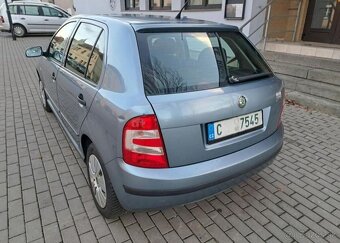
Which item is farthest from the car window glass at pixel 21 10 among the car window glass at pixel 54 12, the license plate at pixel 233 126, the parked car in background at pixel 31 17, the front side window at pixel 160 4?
the license plate at pixel 233 126

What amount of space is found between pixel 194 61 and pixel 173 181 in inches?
36.3

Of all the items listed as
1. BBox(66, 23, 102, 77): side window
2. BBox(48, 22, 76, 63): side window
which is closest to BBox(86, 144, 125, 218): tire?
BBox(66, 23, 102, 77): side window

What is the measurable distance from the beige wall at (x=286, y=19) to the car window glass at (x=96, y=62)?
567cm

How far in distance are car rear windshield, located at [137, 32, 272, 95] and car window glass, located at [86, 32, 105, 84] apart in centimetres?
43

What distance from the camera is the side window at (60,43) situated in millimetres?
3062

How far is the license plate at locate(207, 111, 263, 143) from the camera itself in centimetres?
185

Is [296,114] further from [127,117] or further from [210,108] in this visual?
[127,117]

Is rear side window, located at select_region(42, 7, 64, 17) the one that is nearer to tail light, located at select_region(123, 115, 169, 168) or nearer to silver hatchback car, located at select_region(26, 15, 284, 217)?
silver hatchback car, located at select_region(26, 15, 284, 217)

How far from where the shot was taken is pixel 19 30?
A: 14.6 m

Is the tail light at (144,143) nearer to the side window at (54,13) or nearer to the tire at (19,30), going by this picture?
the side window at (54,13)

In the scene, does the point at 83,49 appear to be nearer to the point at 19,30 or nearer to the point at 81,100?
the point at 81,100

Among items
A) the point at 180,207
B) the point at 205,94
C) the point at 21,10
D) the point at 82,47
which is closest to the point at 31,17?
the point at 21,10

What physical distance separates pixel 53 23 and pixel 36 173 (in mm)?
14180

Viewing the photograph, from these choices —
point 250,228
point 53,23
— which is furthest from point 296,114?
point 53,23
